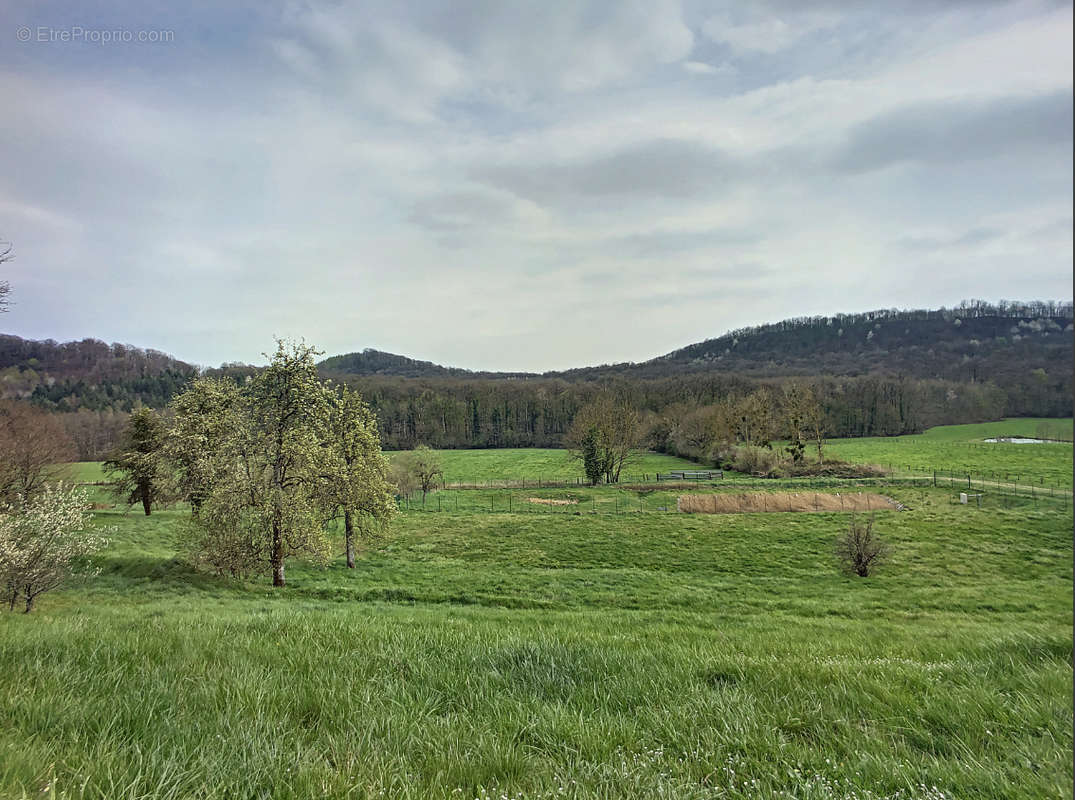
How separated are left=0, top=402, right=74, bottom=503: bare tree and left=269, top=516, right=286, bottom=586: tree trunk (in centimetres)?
1457

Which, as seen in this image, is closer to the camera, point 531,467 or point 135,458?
point 135,458

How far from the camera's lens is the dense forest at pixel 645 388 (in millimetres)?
2156

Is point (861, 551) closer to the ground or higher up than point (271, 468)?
closer to the ground

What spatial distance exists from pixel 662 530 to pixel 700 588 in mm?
12730

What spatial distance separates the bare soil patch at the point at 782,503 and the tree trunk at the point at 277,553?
100ft

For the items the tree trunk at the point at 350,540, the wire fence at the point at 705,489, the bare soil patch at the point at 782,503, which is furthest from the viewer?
the bare soil patch at the point at 782,503

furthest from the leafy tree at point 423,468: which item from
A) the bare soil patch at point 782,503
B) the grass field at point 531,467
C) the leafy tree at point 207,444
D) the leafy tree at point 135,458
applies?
the leafy tree at point 207,444

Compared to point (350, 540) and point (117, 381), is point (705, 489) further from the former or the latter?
point (117, 381)

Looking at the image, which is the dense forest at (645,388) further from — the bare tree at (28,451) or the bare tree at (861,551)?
the bare tree at (861,551)

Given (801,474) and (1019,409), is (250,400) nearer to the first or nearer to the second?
(1019,409)

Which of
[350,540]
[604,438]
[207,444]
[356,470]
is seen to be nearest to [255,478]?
[207,444]

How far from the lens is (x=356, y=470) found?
2286 centimetres

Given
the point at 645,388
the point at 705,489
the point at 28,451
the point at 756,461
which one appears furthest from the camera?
the point at 645,388

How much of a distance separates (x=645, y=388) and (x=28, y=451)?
11070 cm
